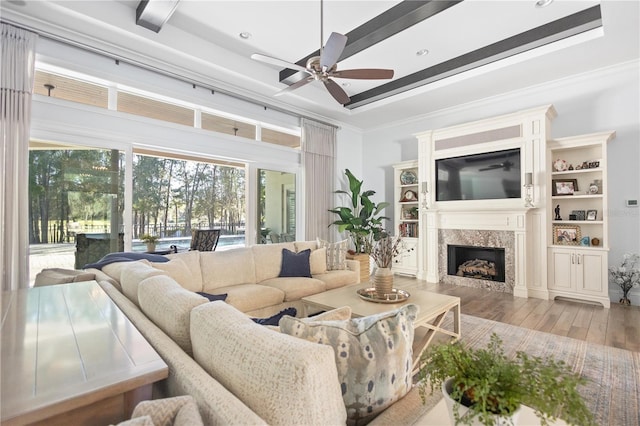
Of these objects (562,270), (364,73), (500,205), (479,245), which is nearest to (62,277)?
(364,73)

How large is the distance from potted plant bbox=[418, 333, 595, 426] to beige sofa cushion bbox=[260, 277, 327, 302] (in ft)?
7.91

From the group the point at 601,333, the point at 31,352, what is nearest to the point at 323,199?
the point at 601,333

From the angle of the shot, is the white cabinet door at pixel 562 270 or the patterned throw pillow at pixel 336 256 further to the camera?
the patterned throw pillow at pixel 336 256

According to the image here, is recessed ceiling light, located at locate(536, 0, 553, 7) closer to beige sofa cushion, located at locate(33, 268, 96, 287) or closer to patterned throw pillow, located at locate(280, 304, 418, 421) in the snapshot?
patterned throw pillow, located at locate(280, 304, 418, 421)

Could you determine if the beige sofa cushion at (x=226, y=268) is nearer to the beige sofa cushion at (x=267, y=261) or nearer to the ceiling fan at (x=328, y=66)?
the beige sofa cushion at (x=267, y=261)

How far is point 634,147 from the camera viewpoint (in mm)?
3787

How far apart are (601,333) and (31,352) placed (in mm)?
4155

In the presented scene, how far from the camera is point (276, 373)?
2.44ft

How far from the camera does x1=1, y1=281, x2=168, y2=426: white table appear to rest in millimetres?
747

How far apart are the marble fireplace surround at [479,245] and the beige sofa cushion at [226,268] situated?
3260mm

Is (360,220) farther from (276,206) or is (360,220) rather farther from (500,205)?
(500,205)

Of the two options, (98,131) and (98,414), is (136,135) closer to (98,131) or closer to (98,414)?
(98,131)

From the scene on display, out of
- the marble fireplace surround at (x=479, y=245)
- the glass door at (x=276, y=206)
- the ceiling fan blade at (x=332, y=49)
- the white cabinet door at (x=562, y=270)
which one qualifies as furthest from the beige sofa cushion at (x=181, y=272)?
the white cabinet door at (x=562, y=270)

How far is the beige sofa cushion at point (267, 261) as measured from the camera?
3512mm
